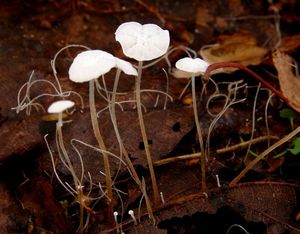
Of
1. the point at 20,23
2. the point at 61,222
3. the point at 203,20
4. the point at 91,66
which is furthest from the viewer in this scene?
the point at 203,20

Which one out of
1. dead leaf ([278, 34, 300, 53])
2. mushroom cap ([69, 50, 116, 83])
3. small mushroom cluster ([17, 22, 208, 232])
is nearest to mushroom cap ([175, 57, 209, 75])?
small mushroom cluster ([17, 22, 208, 232])

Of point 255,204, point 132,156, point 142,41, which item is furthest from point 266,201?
point 142,41

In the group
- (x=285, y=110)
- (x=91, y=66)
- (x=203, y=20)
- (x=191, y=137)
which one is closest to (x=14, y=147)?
(x=91, y=66)

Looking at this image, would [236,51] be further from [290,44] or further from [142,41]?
[142,41]

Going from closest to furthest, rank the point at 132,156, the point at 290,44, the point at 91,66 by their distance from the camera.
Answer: the point at 91,66 → the point at 132,156 → the point at 290,44

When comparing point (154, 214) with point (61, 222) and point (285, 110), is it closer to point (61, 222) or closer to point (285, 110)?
point (61, 222)

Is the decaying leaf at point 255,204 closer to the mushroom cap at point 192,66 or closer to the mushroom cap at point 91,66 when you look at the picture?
the mushroom cap at point 192,66

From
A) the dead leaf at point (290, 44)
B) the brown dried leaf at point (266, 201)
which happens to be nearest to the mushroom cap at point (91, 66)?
the brown dried leaf at point (266, 201)

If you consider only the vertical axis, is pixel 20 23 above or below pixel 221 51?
above
